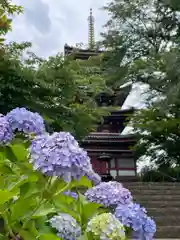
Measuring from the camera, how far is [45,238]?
4.17ft

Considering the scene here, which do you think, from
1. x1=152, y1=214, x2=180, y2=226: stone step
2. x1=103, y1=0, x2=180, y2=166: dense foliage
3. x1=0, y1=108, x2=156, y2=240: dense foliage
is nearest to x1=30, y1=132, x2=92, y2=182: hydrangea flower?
x1=0, y1=108, x2=156, y2=240: dense foliage

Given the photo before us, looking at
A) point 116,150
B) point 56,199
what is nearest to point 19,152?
point 56,199

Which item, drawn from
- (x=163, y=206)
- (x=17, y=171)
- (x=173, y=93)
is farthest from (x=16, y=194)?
(x=173, y=93)

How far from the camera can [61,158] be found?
1151 millimetres

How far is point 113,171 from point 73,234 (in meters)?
15.5

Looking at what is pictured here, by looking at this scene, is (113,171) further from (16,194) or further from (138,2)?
(16,194)

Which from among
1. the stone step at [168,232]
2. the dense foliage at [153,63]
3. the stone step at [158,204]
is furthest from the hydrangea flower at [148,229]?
the dense foliage at [153,63]

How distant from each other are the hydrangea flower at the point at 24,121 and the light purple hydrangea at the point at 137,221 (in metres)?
0.49

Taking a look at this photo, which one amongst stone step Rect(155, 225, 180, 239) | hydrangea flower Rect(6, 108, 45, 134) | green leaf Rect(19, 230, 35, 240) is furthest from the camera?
stone step Rect(155, 225, 180, 239)

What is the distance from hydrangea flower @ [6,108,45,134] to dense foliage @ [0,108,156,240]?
→ 11 centimetres

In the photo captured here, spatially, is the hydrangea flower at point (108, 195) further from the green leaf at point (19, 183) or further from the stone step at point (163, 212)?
the stone step at point (163, 212)

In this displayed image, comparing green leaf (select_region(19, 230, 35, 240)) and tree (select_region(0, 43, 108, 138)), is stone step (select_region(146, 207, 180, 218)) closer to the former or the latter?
tree (select_region(0, 43, 108, 138))

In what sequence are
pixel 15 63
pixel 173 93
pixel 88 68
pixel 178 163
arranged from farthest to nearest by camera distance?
pixel 178 163, pixel 173 93, pixel 88 68, pixel 15 63

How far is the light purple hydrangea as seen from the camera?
1.36 meters
